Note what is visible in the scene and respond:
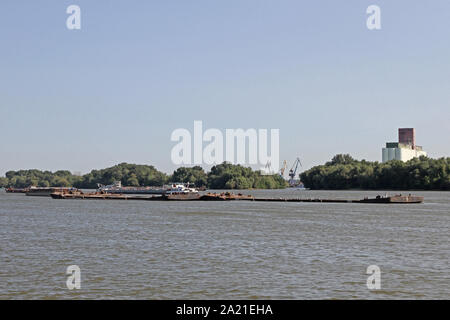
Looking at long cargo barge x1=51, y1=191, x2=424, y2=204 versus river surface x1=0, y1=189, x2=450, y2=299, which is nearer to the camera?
river surface x1=0, y1=189, x2=450, y2=299

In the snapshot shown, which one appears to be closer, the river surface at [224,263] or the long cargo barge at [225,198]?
the river surface at [224,263]

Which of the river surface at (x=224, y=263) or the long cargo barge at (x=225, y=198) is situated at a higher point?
the long cargo barge at (x=225, y=198)

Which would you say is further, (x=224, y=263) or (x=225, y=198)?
(x=225, y=198)

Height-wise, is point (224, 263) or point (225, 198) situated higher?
point (225, 198)

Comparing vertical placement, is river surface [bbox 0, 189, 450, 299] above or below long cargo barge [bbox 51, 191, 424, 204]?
below
